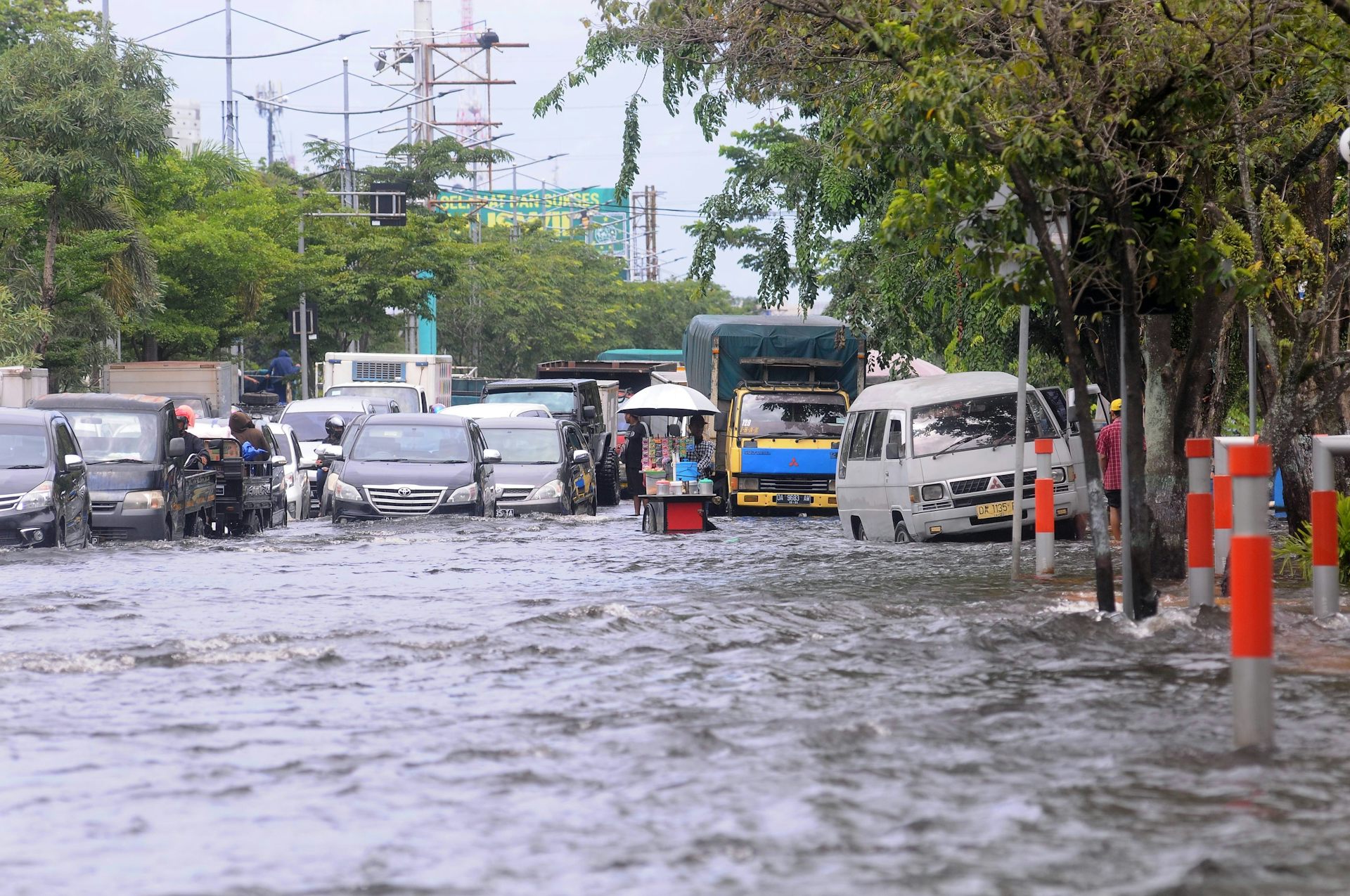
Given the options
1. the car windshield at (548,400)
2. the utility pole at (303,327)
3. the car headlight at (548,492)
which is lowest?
the car headlight at (548,492)

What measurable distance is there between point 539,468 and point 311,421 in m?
10.3

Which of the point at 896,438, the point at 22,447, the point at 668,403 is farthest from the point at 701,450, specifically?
the point at 22,447

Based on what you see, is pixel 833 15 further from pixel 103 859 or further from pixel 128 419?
pixel 128 419

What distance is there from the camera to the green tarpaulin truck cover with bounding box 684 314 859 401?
98.5ft

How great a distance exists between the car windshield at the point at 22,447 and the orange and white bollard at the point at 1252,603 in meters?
13.3

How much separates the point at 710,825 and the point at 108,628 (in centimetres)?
638

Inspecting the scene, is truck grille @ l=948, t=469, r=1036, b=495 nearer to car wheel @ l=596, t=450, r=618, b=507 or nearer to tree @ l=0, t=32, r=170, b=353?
car wheel @ l=596, t=450, r=618, b=507

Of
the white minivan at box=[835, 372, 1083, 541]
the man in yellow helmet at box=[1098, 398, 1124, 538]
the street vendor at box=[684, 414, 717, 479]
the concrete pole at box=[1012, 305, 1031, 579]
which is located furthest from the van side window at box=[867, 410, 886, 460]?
the street vendor at box=[684, 414, 717, 479]

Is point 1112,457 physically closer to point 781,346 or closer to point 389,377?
point 781,346

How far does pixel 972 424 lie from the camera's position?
20.0m

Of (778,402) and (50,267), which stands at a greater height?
(50,267)

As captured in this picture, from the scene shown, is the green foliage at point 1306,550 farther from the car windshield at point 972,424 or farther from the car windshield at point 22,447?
the car windshield at point 22,447

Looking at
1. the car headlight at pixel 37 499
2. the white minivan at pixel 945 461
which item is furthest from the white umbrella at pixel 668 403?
the car headlight at pixel 37 499

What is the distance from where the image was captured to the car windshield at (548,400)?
3497cm
